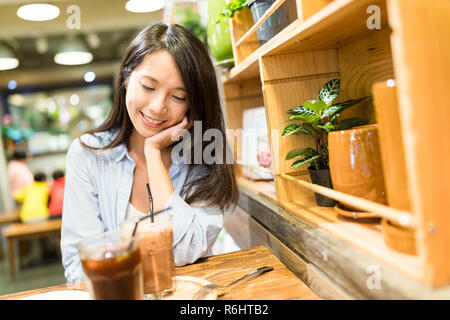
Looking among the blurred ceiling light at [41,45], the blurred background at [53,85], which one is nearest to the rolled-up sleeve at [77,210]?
the blurred background at [53,85]

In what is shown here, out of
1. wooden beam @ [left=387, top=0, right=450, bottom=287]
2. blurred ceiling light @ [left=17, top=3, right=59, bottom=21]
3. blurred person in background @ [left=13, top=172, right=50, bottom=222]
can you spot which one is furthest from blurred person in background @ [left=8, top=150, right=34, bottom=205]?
wooden beam @ [left=387, top=0, right=450, bottom=287]

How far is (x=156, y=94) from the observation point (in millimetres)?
1339

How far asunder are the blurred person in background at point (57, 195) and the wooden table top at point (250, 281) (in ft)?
13.6

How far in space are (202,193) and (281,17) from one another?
698mm

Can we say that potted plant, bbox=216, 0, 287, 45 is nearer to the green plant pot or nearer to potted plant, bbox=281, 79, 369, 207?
potted plant, bbox=281, 79, 369, 207

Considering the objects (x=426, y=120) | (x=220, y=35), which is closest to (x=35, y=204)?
(x=220, y=35)

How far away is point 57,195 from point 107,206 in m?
3.89

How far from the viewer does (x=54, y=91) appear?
284 inches

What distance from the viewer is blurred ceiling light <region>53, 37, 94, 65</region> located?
6445 mm

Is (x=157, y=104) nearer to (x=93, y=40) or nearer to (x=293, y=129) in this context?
(x=293, y=129)

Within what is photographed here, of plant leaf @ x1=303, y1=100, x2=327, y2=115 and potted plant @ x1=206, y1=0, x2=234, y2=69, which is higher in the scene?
potted plant @ x1=206, y1=0, x2=234, y2=69

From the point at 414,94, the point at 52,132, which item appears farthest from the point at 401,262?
the point at 52,132

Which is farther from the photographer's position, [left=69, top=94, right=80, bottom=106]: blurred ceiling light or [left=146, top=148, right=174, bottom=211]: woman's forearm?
[left=69, top=94, right=80, bottom=106]: blurred ceiling light
